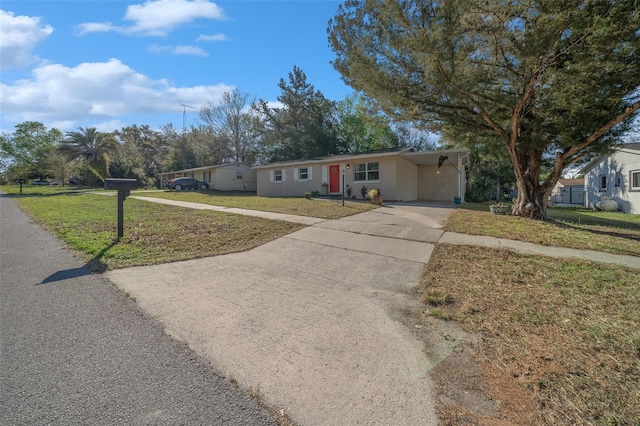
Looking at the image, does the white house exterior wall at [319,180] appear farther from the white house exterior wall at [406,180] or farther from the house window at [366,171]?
the white house exterior wall at [406,180]

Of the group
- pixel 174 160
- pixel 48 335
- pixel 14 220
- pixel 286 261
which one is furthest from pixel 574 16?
pixel 174 160

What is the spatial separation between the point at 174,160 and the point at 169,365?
4171cm

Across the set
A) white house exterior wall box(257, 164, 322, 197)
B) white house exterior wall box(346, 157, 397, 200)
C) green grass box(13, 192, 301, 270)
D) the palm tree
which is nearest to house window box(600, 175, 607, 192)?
white house exterior wall box(346, 157, 397, 200)

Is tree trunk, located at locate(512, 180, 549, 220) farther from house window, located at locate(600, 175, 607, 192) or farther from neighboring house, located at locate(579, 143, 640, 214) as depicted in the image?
house window, located at locate(600, 175, 607, 192)

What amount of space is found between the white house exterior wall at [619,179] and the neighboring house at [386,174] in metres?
7.98

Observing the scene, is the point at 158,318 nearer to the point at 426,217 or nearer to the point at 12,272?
the point at 12,272

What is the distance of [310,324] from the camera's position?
3133 millimetres

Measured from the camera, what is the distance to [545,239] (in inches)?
277

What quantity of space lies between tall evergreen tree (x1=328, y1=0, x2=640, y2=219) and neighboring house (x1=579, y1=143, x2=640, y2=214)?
8.95 metres

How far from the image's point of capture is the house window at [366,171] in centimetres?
1693

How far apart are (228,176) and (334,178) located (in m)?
14.8

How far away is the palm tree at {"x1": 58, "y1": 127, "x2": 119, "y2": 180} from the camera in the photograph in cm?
3388

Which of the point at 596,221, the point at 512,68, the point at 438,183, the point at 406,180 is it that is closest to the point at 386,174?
the point at 406,180

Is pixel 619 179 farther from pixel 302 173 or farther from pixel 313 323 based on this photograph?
pixel 313 323
